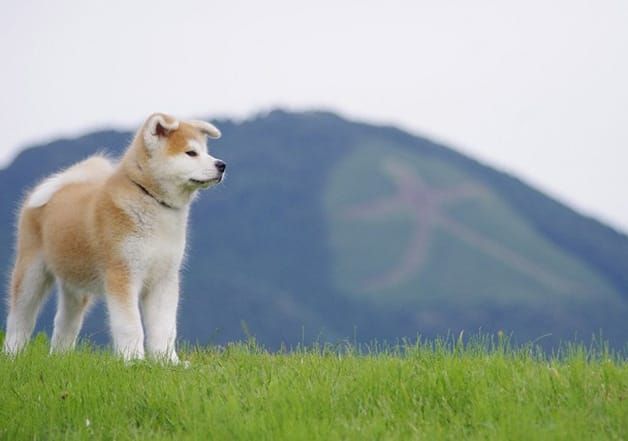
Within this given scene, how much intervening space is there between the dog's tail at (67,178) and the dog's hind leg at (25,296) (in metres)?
0.52

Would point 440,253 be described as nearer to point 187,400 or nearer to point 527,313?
point 527,313

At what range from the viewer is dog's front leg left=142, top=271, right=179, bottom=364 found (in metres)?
8.31

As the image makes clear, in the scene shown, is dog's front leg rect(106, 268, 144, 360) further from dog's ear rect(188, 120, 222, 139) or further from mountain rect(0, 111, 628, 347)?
mountain rect(0, 111, 628, 347)

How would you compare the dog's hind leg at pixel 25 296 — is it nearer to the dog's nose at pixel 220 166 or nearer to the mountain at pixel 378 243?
the dog's nose at pixel 220 166

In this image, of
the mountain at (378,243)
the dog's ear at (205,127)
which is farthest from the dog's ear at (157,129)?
the mountain at (378,243)

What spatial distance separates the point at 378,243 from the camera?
7475cm

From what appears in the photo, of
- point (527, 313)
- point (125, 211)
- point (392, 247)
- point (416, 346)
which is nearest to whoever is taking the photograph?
point (416, 346)

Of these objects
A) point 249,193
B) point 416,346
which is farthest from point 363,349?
point 249,193

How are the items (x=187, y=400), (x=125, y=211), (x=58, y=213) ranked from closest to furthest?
(x=187, y=400) < (x=125, y=211) < (x=58, y=213)

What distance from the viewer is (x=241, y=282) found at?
83.1 meters

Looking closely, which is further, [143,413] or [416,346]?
[416,346]

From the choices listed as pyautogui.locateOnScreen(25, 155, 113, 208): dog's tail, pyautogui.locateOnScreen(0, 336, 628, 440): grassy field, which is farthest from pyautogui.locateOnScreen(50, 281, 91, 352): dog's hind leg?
pyautogui.locateOnScreen(0, 336, 628, 440): grassy field

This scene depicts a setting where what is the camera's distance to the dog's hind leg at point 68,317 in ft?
30.5

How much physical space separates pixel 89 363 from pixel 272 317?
71909 millimetres
